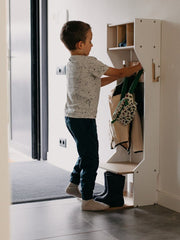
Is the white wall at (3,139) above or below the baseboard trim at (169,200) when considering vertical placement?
above

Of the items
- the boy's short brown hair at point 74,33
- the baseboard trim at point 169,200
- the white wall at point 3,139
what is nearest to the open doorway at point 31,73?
the boy's short brown hair at point 74,33

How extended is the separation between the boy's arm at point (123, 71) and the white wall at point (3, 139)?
84.1 inches

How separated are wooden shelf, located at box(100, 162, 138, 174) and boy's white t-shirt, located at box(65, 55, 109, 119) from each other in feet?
1.23

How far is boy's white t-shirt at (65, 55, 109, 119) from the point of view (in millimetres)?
2693

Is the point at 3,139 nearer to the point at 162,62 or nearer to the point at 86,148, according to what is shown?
the point at 86,148

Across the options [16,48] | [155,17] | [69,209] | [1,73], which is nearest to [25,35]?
[16,48]

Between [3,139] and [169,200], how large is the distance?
230 cm

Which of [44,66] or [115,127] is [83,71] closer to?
[115,127]

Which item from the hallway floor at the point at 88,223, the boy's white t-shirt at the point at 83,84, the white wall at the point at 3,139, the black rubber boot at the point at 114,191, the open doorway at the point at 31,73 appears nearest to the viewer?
the white wall at the point at 3,139

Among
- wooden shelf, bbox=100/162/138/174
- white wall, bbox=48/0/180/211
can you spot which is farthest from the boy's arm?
wooden shelf, bbox=100/162/138/174

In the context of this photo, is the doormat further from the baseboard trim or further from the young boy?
the baseboard trim

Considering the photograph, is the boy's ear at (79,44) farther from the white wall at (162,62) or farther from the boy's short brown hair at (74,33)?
the white wall at (162,62)

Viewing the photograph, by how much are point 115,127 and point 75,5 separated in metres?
1.57

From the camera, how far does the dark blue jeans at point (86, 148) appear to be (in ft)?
8.89
